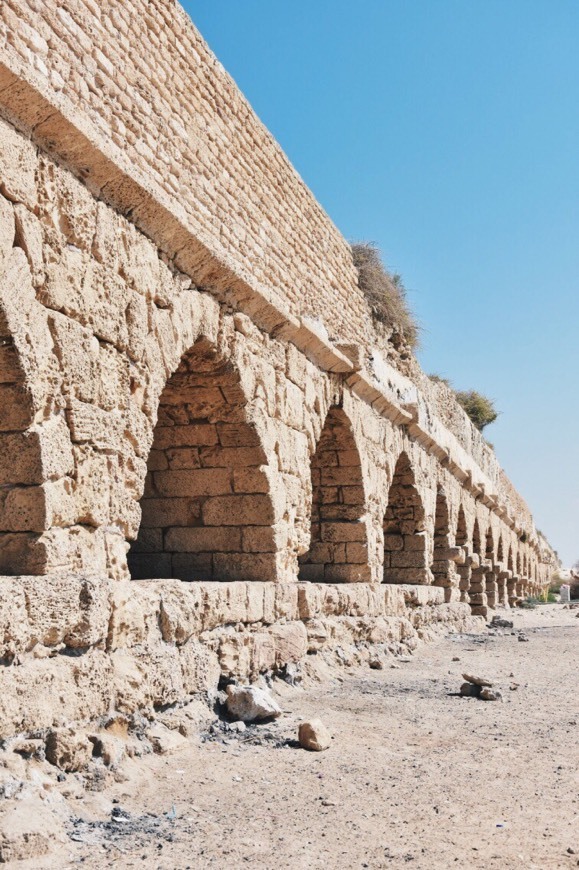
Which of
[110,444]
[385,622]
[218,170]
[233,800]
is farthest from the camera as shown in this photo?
[385,622]

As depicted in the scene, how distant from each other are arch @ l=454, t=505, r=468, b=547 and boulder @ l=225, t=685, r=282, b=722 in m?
10.8

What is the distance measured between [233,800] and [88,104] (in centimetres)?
439

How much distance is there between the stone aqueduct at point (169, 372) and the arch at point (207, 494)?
16mm

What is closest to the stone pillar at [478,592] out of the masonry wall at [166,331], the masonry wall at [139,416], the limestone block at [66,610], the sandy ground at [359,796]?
the masonry wall at [166,331]

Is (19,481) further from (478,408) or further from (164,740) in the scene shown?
(478,408)

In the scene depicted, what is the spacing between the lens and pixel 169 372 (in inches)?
207

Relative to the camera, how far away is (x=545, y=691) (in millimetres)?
6691

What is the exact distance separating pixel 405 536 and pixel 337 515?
2.93 meters

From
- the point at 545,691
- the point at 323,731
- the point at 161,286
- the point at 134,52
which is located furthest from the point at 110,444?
the point at 545,691

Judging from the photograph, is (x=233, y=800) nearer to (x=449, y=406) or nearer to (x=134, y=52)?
(x=134, y=52)

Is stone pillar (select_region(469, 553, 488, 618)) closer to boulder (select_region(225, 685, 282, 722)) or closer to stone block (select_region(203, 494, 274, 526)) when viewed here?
stone block (select_region(203, 494, 274, 526))

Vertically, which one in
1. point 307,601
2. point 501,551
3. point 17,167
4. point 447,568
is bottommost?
point 307,601

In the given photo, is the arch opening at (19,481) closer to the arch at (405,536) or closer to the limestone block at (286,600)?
the limestone block at (286,600)

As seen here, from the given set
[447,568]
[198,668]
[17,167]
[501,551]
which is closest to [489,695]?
[198,668]
